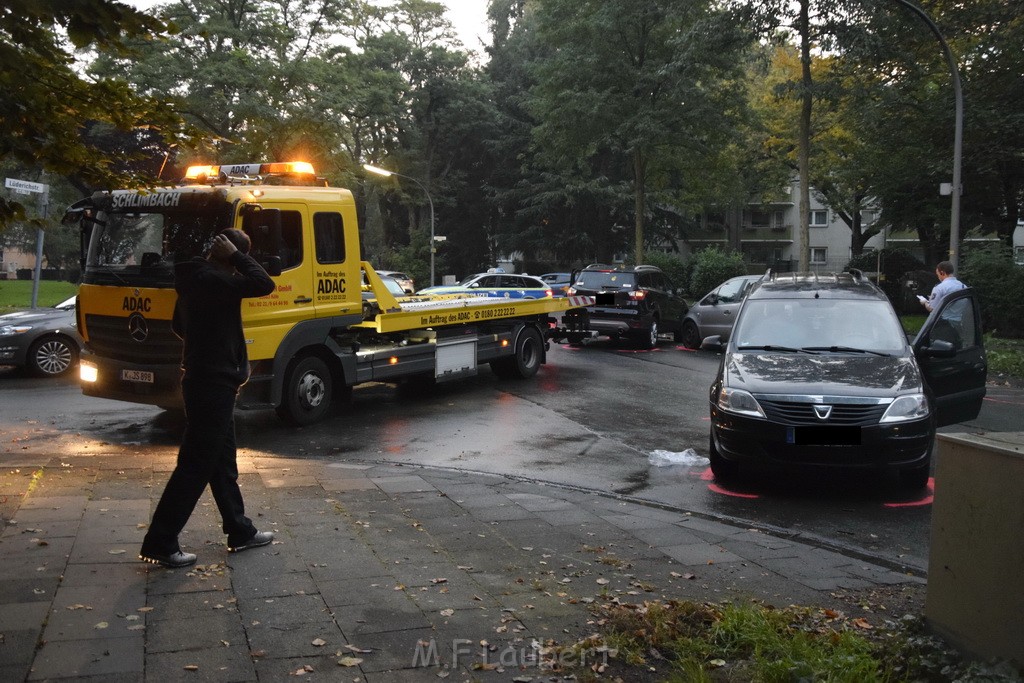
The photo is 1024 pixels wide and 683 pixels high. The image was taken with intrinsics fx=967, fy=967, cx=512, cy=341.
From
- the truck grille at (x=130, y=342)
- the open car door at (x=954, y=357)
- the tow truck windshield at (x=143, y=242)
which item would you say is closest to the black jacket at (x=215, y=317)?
the truck grille at (x=130, y=342)

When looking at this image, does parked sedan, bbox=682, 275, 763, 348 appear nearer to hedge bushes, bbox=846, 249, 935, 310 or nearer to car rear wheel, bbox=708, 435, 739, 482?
car rear wheel, bbox=708, 435, 739, 482

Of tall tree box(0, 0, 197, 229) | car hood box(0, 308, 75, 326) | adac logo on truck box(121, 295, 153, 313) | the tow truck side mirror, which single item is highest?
tall tree box(0, 0, 197, 229)

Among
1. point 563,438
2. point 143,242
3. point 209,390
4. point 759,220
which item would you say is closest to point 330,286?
point 143,242

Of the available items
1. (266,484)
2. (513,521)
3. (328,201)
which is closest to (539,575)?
(513,521)

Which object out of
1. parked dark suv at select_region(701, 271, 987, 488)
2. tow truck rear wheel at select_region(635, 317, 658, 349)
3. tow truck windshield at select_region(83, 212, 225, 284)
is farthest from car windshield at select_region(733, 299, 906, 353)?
tow truck rear wheel at select_region(635, 317, 658, 349)

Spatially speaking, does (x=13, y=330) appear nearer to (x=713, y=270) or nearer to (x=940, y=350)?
(x=940, y=350)

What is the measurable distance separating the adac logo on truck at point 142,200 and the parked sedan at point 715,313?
13119 mm

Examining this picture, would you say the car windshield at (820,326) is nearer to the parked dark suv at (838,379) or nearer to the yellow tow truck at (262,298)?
the parked dark suv at (838,379)

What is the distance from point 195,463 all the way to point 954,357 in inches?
274

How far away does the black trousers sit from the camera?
17.2 ft

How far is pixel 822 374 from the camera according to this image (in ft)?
26.0

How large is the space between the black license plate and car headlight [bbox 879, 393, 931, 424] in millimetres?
257

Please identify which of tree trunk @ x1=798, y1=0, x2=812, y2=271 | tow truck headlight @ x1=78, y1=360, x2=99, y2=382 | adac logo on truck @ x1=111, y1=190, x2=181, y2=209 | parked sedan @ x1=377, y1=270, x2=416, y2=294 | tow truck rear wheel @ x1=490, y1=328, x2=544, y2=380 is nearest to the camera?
adac logo on truck @ x1=111, y1=190, x2=181, y2=209

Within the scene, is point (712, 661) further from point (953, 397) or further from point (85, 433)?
point (85, 433)
